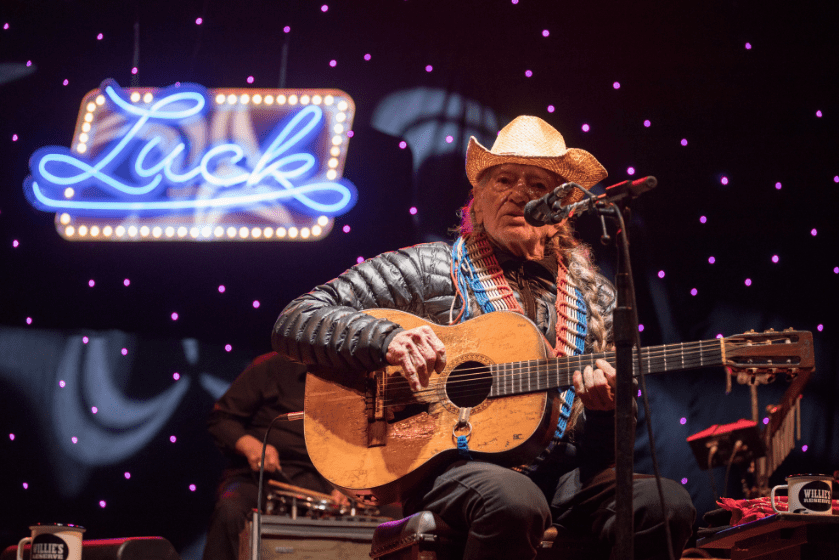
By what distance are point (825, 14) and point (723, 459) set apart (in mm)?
2899

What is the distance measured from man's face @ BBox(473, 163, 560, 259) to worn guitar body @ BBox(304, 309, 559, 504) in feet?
1.35

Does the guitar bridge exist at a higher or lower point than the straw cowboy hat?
lower

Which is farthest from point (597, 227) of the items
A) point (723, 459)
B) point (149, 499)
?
point (149, 499)

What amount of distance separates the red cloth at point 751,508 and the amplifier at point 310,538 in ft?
5.16

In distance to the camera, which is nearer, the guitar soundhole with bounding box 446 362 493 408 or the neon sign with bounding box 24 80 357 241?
the guitar soundhole with bounding box 446 362 493 408

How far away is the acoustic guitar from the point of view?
2.46m

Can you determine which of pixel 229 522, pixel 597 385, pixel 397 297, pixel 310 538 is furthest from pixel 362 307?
pixel 229 522

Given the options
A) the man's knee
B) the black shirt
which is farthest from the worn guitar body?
the black shirt

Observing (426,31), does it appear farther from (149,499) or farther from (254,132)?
(149,499)

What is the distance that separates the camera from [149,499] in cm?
491

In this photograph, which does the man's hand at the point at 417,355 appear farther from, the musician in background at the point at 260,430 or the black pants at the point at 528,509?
the musician in background at the point at 260,430

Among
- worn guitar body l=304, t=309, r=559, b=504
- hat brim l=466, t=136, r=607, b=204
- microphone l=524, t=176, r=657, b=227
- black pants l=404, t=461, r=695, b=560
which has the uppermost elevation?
hat brim l=466, t=136, r=607, b=204

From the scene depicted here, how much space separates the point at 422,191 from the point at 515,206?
6.81ft

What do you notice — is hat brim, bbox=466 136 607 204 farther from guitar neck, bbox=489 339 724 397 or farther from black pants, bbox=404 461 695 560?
black pants, bbox=404 461 695 560
